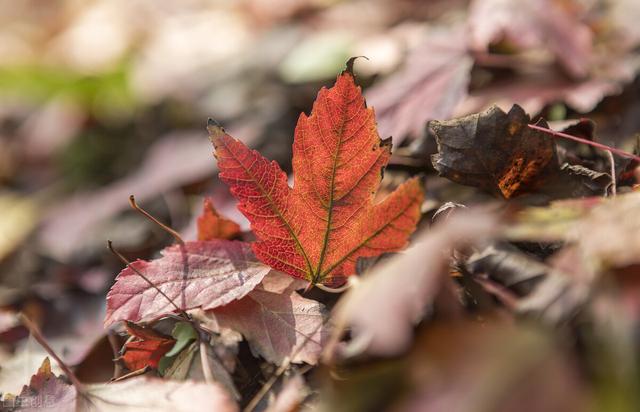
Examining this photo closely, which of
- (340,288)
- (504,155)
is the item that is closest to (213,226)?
(340,288)

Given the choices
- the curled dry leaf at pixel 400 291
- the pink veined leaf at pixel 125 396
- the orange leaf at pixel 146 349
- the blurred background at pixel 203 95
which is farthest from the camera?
the blurred background at pixel 203 95

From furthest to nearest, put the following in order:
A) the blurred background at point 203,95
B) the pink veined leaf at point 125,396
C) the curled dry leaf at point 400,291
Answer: the blurred background at point 203,95, the pink veined leaf at point 125,396, the curled dry leaf at point 400,291

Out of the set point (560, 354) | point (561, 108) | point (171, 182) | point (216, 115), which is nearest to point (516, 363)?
point (560, 354)

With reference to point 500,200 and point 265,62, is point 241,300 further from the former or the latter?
point 265,62

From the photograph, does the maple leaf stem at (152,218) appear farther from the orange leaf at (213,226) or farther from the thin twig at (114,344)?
the thin twig at (114,344)

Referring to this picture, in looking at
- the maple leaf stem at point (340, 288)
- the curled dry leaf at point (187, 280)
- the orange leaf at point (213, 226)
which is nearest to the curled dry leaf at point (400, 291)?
the maple leaf stem at point (340, 288)

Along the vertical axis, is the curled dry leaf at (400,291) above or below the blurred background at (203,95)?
above

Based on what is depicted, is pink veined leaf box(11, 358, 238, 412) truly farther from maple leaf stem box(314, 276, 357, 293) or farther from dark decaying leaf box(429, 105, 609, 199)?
dark decaying leaf box(429, 105, 609, 199)
